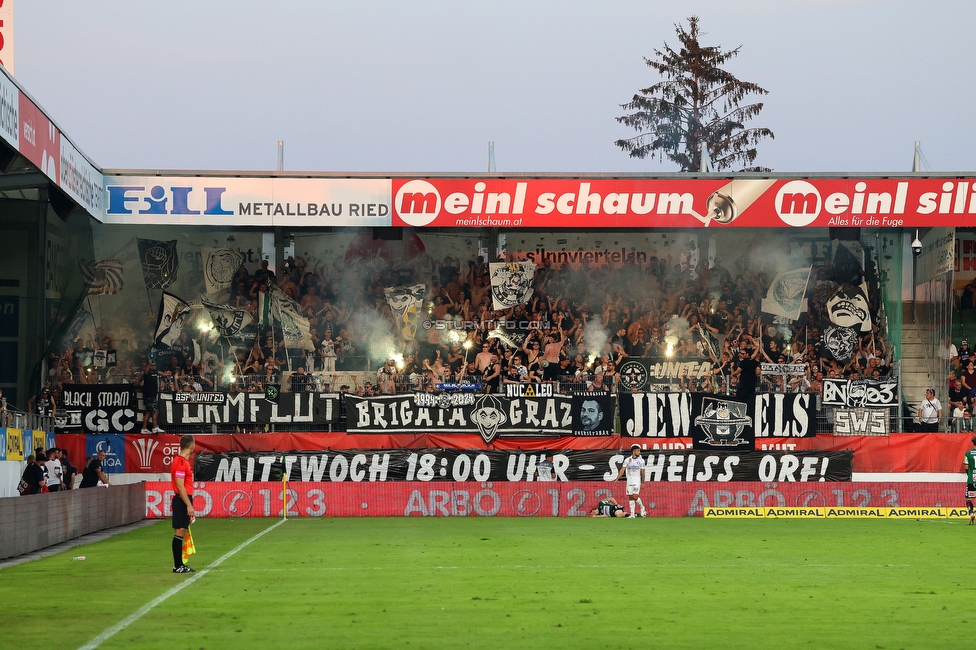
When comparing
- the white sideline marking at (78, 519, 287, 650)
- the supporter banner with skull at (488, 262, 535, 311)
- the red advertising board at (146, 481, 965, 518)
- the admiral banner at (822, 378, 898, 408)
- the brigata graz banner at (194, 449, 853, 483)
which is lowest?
the red advertising board at (146, 481, 965, 518)

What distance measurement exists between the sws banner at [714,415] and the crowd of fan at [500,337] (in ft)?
5.98

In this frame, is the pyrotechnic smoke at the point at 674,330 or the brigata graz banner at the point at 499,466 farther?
the pyrotechnic smoke at the point at 674,330

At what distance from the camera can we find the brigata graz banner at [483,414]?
1315 inches

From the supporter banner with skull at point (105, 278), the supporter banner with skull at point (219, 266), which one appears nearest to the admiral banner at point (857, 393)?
the supporter banner with skull at point (219, 266)

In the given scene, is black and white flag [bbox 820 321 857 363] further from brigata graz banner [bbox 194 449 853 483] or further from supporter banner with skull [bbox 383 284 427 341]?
supporter banner with skull [bbox 383 284 427 341]

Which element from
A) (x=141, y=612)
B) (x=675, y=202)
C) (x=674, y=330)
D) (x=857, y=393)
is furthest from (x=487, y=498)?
(x=141, y=612)

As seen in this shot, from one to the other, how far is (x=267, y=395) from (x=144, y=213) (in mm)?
7208

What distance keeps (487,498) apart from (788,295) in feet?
48.6

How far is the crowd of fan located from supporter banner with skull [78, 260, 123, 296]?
160cm

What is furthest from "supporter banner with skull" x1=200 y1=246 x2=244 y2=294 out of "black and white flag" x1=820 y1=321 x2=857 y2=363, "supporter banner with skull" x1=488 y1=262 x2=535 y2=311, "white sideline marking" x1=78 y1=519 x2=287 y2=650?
"white sideline marking" x1=78 y1=519 x2=287 y2=650

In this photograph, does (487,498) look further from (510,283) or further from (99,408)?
(99,408)

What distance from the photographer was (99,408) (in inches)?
1310

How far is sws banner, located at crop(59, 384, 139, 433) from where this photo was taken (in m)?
33.2

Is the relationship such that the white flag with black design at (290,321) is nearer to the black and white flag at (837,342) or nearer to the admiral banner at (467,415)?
the admiral banner at (467,415)
